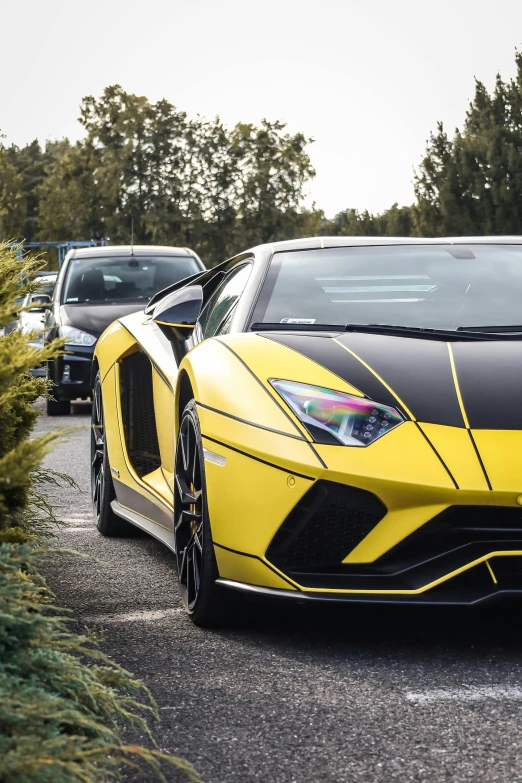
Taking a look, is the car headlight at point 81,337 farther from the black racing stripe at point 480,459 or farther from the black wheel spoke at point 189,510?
the black racing stripe at point 480,459

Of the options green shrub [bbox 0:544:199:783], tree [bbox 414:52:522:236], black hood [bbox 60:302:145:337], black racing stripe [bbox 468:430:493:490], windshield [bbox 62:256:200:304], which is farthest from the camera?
tree [bbox 414:52:522:236]

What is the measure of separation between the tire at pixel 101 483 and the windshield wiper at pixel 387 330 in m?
1.63

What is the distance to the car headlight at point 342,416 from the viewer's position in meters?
3.66

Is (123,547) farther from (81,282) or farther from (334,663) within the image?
(81,282)

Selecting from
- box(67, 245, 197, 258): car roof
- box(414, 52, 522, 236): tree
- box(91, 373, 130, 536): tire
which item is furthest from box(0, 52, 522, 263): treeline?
box(91, 373, 130, 536): tire

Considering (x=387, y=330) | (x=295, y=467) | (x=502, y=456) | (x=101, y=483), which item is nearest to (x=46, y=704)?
(x=295, y=467)

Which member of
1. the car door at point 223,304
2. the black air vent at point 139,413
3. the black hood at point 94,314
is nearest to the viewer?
the car door at point 223,304

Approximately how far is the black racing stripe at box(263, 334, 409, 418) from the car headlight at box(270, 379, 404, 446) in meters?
0.04

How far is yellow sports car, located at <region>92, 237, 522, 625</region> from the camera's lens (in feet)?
11.7

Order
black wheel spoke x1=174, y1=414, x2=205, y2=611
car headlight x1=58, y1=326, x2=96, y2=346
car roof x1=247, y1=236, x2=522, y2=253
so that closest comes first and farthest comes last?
black wheel spoke x1=174, y1=414, x2=205, y2=611 → car roof x1=247, y1=236, x2=522, y2=253 → car headlight x1=58, y1=326, x2=96, y2=346

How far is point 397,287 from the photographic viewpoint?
4.73m

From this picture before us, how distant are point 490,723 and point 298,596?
29.2 inches

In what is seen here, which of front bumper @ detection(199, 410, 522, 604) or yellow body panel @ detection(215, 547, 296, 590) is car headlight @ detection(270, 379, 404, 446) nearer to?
front bumper @ detection(199, 410, 522, 604)

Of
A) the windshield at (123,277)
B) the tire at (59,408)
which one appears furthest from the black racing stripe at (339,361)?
the tire at (59,408)
